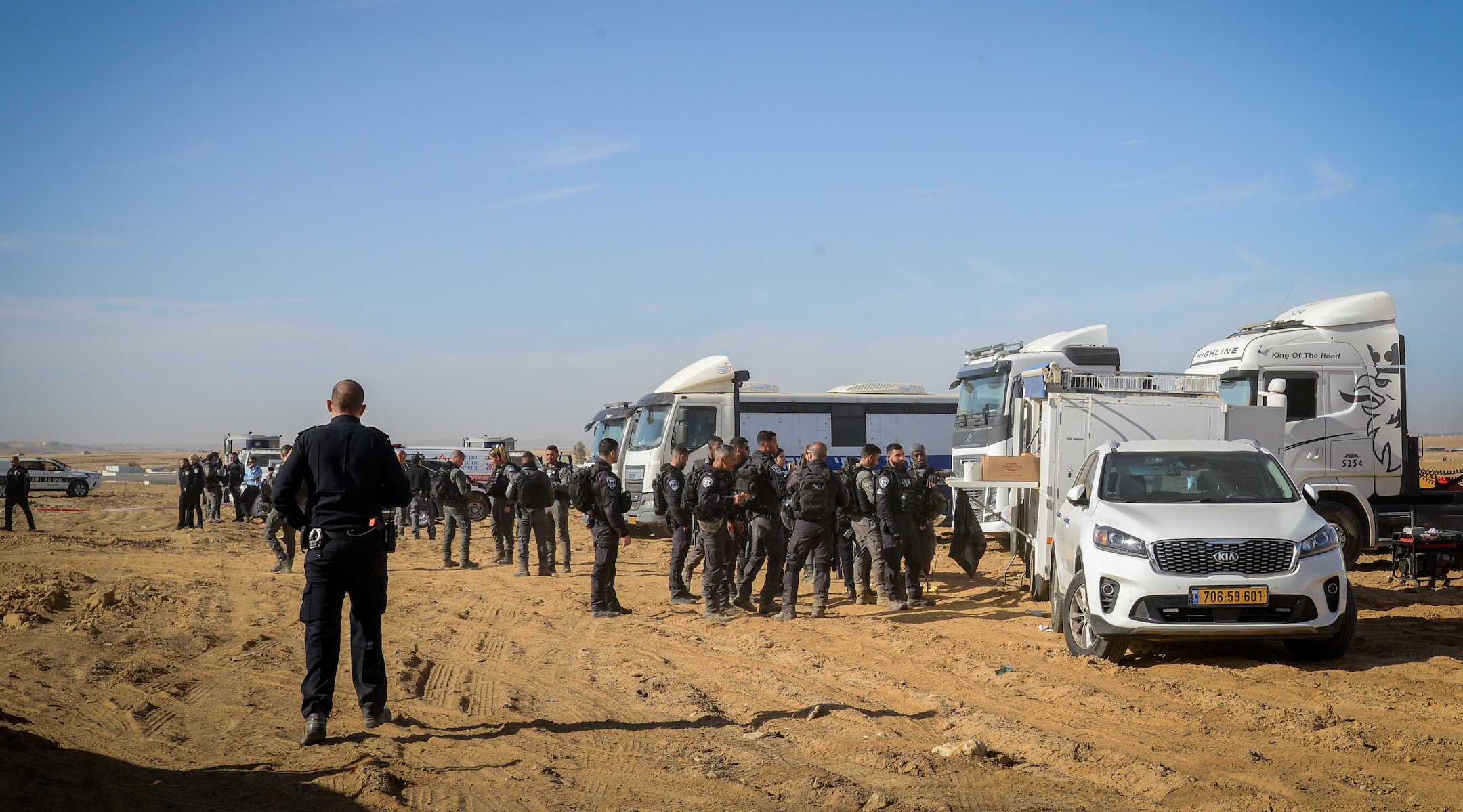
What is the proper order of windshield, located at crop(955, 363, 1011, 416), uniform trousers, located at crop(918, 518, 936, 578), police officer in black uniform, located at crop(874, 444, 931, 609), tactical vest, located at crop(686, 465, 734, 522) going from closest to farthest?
1. tactical vest, located at crop(686, 465, 734, 522)
2. police officer in black uniform, located at crop(874, 444, 931, 609)
3. uniform trousers, located at crop(918, 518, 936, 578)
4. windshield, located at crop(955, 363, 1011, 416)

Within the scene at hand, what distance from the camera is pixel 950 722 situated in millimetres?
6402

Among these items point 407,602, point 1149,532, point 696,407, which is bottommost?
point 407,602

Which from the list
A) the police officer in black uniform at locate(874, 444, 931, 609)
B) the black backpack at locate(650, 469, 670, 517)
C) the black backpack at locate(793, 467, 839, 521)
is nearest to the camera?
the black backpack at locate(793, 467, 839, 521)

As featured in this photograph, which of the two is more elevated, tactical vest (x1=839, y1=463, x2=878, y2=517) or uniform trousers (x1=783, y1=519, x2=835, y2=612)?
tactical vest (x1=839, y1=463, x2=878, y2=517)

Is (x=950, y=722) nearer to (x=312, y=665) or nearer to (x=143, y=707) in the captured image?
(x=312, y=665)

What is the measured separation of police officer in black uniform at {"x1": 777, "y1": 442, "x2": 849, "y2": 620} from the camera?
419 inches

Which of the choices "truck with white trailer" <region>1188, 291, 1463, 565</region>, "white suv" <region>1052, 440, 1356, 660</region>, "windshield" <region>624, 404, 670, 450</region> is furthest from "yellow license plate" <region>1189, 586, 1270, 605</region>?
"windshield" <region>624, 404, 670, 450</region>

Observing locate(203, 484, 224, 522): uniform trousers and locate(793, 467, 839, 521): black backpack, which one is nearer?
locate(793, 467, 839, 521): black backpack

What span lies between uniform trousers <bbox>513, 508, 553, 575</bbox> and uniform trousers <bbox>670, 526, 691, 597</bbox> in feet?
11.4

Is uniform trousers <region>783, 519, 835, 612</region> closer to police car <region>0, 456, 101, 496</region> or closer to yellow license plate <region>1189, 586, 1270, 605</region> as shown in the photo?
yellow license plate <region>1189, 586, 1270, 605</region>

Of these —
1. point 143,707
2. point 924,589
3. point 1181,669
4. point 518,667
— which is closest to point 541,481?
point 924,589

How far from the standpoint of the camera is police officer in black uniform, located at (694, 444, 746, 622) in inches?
429

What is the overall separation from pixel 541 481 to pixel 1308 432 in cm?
1068

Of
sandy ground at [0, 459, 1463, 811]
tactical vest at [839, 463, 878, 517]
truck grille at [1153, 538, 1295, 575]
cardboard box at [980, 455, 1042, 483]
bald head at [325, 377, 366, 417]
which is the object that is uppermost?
bald head at [325, 377, 366, 417]
